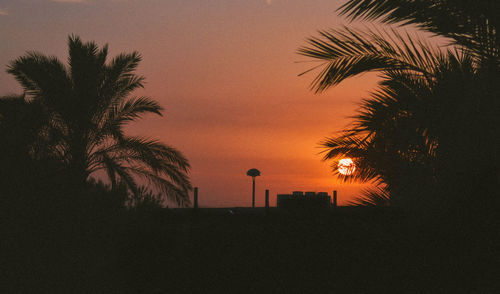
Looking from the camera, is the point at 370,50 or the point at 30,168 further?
the point at 30,168

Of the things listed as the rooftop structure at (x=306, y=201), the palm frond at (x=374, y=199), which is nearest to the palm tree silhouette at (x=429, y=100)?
the palm frond at (x=374, y=199)

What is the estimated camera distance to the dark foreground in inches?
239

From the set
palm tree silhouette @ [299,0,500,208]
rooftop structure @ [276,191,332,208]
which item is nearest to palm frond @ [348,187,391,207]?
palm tree silhouette @ [299,0,500,208]

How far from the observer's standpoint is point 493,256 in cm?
571

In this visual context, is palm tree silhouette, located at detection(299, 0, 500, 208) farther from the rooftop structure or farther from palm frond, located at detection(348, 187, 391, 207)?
the rooftop structure

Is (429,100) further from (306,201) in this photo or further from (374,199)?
(306,201)

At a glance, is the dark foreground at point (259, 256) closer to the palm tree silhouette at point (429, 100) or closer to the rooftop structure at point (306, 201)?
the palm tree silhouette at point (429, 100)

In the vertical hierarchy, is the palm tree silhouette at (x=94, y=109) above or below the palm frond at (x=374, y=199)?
above

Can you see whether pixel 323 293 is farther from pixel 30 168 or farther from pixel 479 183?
pixel 30 168

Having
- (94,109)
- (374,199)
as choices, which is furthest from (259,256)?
(94,109)

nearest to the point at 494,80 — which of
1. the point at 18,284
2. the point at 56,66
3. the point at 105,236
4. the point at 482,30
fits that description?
the point at 482,30

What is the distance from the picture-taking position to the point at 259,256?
717 cm

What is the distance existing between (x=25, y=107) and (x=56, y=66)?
6.10 ft

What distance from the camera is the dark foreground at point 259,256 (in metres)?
6.07
